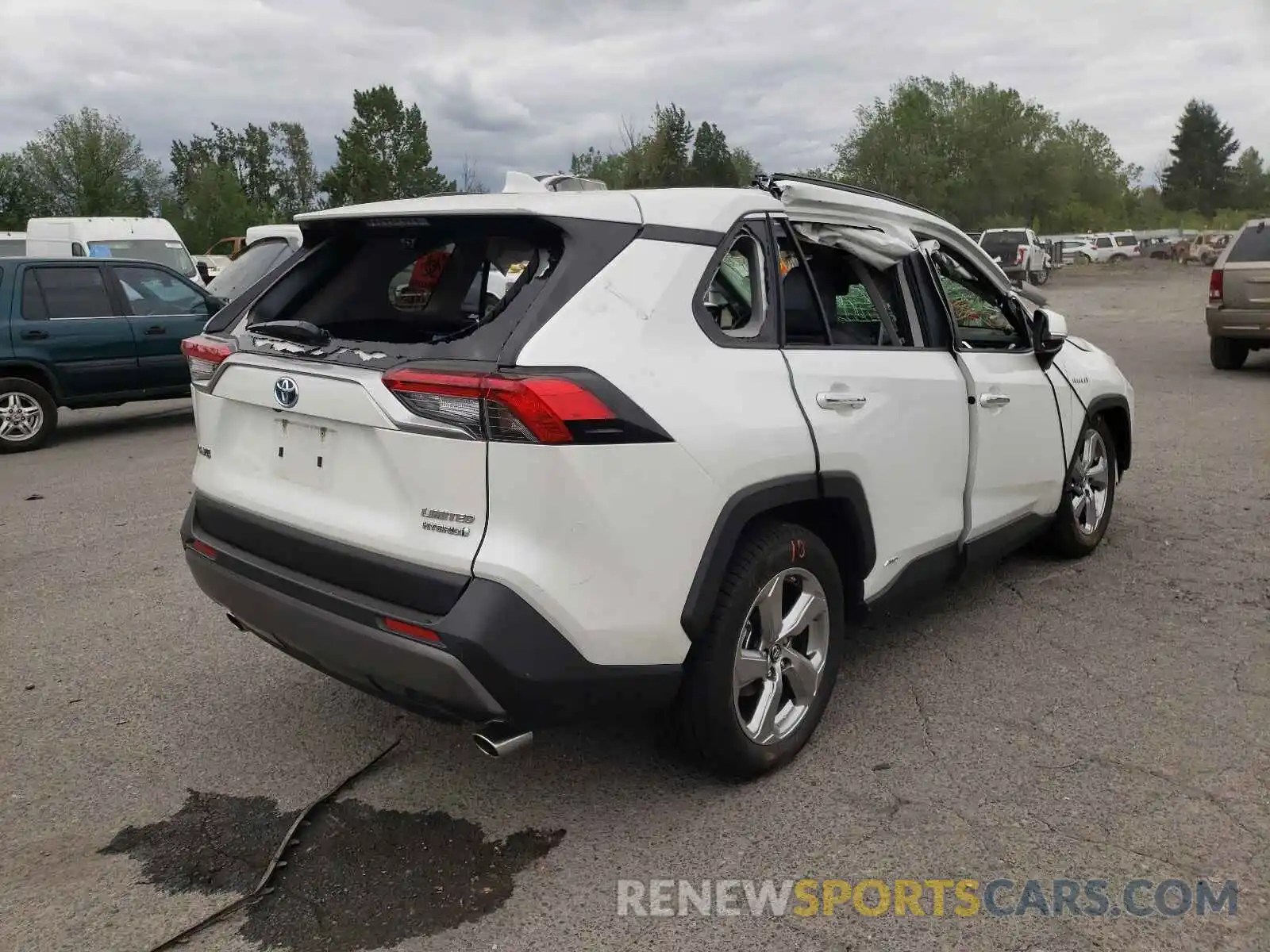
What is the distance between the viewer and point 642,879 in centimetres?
281

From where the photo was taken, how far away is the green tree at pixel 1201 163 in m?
101

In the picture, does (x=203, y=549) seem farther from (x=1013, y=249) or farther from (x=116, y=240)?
(x=1013, y=249)

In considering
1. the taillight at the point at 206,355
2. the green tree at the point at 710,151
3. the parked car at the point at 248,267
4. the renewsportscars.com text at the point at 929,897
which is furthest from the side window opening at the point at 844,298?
the green tree at the point at 710,151

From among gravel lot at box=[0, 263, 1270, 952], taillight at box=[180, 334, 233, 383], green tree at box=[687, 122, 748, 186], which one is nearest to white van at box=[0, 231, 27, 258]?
gravel lot at box=[0, 263, 1270, 952]

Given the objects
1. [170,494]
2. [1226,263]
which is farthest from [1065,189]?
[170,494]

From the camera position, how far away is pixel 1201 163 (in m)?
102

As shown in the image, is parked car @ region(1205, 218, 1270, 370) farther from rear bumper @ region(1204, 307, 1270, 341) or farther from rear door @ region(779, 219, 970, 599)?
rear door @ region(779, 219, 970, 599)

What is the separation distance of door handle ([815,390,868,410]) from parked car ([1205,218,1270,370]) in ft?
35.3

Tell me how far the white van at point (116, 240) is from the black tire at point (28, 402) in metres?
8.85

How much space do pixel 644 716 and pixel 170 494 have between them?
562 cm

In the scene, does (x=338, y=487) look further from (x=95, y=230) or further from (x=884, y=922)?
(x=95, y=230)

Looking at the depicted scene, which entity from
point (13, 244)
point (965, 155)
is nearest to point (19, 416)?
point (13, 244)

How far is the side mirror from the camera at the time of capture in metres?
4.62

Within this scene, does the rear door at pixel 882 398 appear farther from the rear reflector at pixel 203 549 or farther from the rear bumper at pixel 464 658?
the rear reflector at pixel 203 549
